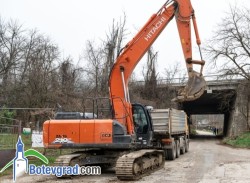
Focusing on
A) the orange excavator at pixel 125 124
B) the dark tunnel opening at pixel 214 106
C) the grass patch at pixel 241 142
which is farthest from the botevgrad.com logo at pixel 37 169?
the dark tunnel opening at pixel 214 106

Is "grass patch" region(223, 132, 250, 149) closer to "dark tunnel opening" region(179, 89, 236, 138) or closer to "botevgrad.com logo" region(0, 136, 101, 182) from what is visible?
"dark tunnel opening" region(179, 89, 236, 138)

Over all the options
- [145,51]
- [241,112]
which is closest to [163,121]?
[145,51]

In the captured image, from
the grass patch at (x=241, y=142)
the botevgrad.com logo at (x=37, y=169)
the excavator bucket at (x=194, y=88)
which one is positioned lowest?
the grass patch at (x=241, y=142)

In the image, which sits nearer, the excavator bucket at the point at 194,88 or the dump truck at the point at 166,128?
the excavator bucket at the point at 194,88

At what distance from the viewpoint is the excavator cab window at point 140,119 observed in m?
14.8

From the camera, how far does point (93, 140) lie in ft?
42.4

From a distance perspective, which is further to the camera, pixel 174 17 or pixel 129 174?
pixel 174 17

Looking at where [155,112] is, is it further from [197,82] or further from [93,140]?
[93,140]

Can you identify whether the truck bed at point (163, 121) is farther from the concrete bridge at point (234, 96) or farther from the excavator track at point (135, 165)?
the concrete bridge at point (234, 96)

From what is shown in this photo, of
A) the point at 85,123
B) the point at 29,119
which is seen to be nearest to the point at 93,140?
the point at 85,123

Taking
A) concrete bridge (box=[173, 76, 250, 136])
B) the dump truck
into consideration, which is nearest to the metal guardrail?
concrete bridge (box=[173, 76, 250, 136])

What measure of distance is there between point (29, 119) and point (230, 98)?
23.5 meters

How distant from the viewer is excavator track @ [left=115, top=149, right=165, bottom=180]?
39.5ft

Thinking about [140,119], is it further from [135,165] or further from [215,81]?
[215,81]
